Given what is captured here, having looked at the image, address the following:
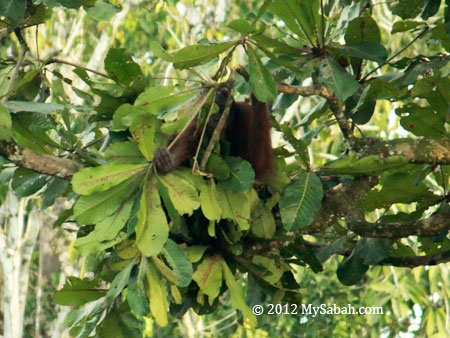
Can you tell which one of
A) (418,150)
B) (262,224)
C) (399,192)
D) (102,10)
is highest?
(102,10)

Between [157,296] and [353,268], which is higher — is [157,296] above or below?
above

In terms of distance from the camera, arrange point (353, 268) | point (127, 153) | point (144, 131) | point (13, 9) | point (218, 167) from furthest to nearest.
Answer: point (353, 268) → point (218, 167) → point (13, 9) → point (127, 153) → point (144, 131)

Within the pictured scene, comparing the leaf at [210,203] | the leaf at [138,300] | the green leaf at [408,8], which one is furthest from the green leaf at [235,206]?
the green leaf at [408,8]

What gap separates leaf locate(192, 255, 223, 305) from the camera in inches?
135

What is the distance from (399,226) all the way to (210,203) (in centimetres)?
103

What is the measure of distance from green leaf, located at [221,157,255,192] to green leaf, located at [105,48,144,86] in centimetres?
64

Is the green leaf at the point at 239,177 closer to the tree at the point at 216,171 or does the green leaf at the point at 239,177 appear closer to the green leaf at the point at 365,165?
the tree at the point at 216,171

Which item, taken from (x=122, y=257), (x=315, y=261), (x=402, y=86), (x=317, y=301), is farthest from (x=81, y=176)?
(x=317, y=301)

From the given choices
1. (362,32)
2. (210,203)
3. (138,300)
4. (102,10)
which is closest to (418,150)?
(362,32)

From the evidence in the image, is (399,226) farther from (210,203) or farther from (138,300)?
(138,300)

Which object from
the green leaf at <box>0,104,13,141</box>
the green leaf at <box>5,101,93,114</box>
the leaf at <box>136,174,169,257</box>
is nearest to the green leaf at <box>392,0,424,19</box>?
the leaf at <box>136,174,169,257</box>

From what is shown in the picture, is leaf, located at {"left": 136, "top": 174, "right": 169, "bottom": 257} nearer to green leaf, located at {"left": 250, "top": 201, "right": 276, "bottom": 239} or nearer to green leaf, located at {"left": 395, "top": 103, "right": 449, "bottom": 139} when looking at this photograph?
green leaf, located at {"left": 250, "top": 201, "right": 276, "bottom": 239}

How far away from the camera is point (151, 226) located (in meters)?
2.76

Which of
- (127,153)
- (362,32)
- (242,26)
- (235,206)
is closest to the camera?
(242,26)
